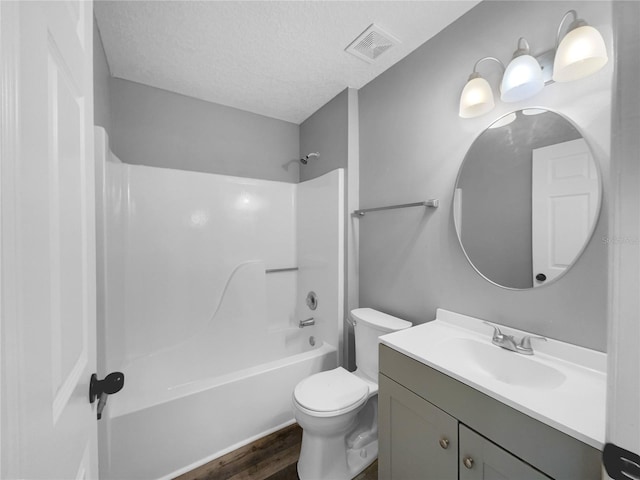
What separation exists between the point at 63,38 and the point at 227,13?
45.5 inches

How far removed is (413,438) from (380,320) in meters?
0.63

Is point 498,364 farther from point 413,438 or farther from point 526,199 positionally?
point 526,199

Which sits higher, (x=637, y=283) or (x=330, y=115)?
(x=330, y=115)

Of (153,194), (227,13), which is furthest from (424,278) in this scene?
(153,194)

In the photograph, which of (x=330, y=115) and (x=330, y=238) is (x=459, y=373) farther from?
(x=330, y=115)

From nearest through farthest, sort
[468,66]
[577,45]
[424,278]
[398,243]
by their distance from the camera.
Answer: [577,45], [468,66], [424,278], [398,243]

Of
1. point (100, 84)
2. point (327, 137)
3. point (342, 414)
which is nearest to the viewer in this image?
point (342, 414)

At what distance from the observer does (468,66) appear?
130 centimetres

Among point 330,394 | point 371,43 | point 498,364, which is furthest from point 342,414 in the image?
point 371,43

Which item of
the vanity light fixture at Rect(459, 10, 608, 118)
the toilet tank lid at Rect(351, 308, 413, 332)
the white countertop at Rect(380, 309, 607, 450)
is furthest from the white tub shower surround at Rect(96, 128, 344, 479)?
the vanity light fixture at Rect(459, 10, 608, 118)

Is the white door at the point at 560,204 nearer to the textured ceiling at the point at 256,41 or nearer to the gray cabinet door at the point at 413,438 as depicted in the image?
the gray cabinet door at the point at 413,438

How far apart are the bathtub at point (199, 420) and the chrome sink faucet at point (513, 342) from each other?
120 centimetres

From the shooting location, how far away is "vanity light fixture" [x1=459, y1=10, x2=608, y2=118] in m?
0.87

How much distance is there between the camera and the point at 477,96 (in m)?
1.18
